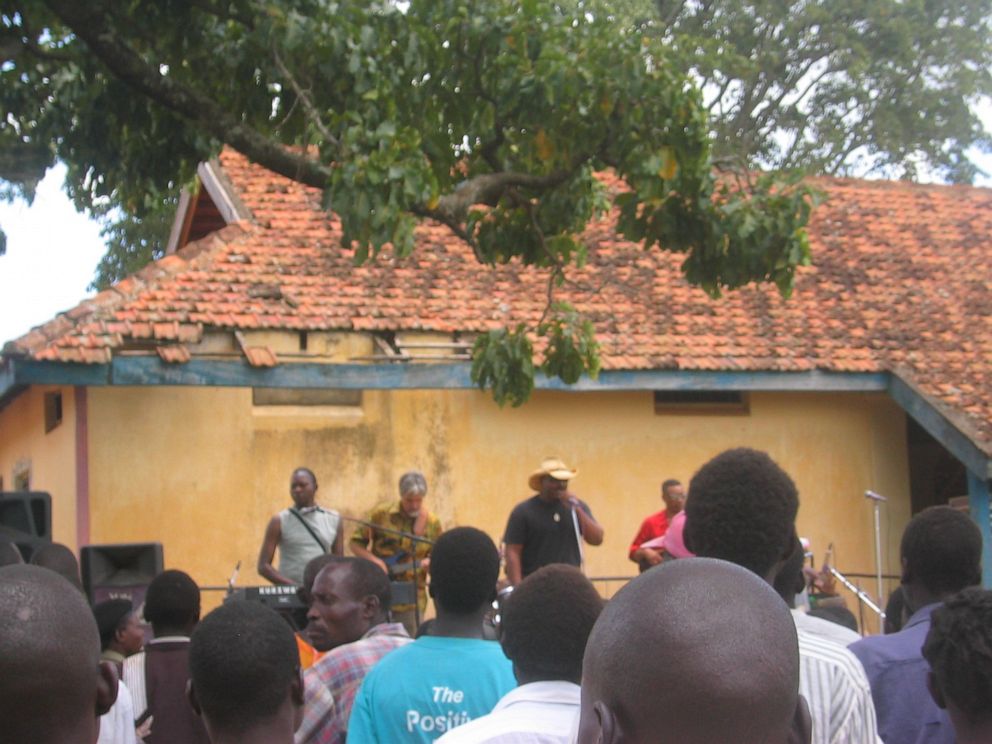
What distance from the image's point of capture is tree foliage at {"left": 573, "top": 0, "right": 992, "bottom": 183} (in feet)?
89.0

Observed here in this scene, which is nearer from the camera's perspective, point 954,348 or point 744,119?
point 954,348

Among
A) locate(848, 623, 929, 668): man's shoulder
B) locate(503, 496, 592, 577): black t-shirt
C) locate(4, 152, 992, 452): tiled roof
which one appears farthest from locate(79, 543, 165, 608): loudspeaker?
locate(848, 623, 929, 668): man's shoulder

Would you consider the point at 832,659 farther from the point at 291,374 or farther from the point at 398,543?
the point at 291,374

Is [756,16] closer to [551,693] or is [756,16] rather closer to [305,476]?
[305,476]

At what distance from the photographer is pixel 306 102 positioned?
26.7ft

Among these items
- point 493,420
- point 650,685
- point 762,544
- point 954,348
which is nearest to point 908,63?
point 954,348

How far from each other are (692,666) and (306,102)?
666cm

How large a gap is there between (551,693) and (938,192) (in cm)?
1854

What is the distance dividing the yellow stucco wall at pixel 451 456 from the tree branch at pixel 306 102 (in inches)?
269

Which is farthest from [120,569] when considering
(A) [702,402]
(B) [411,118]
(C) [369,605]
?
(A) [702,402]

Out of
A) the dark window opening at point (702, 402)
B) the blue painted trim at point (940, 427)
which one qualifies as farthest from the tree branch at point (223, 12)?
the blue painted trim at point (940, 427)

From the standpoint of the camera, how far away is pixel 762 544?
3619mm

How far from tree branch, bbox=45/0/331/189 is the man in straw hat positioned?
3295 millimetres

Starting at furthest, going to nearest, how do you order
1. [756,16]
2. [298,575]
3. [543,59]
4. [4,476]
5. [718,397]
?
[756,16] < [4,476] < [718,397] < [298,575] < [543,59]
